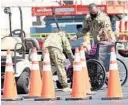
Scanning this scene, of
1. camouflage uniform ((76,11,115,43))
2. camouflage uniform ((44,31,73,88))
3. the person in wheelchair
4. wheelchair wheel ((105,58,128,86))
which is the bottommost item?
wheelchair wheel ((105,58,128,86))

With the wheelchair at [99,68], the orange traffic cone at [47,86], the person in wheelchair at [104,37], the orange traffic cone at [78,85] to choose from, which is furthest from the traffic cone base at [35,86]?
the person in wheelchair at [104,37]

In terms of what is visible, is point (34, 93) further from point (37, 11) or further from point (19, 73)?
point (37, 11)

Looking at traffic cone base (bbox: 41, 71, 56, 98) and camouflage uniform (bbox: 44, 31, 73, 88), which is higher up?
camouflage uniform (bbox: 44, 31, 73, 88)

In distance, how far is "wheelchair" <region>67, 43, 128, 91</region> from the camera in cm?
1392

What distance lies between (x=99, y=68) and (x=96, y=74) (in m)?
0.14

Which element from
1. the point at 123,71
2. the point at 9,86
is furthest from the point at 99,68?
the point at 9,86

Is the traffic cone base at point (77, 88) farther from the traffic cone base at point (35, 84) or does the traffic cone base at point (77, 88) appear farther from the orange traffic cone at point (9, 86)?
the orange traffic cone at point (9, 86)

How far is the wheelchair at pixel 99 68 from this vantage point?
13.9 metres

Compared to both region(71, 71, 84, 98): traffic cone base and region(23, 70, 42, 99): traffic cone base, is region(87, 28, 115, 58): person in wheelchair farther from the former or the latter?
region(71, 71, 84, 98): traffic cone base

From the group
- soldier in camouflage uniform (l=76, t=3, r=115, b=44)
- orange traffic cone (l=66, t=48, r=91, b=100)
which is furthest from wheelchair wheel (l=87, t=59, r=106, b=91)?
orange traffic cone (l=66, t=48, r=91, b=100)

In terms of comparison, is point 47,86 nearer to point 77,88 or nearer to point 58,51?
point 77,88

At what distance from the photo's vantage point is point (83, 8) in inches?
2153

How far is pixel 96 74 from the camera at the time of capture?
46.0 feet

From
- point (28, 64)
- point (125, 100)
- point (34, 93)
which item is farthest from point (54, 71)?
point (125, 100)
